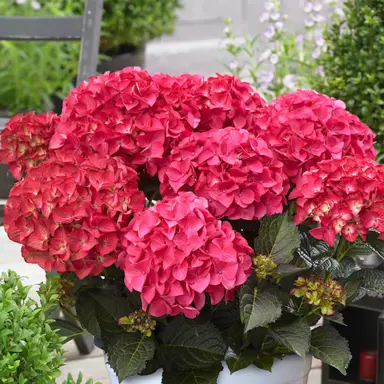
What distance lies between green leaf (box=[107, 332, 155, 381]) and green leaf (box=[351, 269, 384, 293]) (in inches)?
12.9

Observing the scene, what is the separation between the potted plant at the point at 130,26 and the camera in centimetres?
604

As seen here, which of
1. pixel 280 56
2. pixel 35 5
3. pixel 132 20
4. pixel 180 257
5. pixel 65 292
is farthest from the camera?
pixel 132 20

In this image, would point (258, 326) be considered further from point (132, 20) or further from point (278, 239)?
point (132, 20)

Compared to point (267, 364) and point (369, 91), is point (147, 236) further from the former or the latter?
point (369, 91)

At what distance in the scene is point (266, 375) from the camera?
1.32 m

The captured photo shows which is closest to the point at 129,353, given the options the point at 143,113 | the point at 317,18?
the point at 143,113

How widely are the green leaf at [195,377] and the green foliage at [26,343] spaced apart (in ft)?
0.55

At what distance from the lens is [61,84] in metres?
5.43

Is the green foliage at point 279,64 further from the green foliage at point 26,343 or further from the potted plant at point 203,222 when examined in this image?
the green foliage at point 26,343

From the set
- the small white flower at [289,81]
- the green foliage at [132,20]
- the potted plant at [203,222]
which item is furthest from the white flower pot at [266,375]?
the green foliage at [132,20]

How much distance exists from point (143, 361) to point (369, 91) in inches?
55.1

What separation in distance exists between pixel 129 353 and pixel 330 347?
0.30 metres

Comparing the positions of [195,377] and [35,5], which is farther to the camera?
[35,5]

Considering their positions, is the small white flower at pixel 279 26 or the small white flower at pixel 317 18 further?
the small white flower at pixel 317 18
